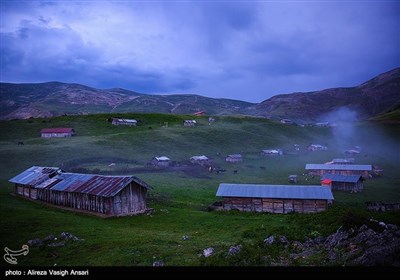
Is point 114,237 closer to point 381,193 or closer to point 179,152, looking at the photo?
point 381,193

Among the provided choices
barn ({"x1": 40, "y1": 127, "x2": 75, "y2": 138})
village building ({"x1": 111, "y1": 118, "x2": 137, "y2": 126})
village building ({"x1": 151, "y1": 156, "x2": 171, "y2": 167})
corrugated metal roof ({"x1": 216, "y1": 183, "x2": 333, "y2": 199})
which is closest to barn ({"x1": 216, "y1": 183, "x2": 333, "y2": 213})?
corrugated metal roof ({"x1": 216, "y1": 183, "x2": 333, "y2": 199})

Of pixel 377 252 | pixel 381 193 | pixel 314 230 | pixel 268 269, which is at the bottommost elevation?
pixel 381 193

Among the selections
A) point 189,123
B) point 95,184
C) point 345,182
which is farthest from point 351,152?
point 95,184

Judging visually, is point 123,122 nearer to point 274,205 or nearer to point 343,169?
point 343,169

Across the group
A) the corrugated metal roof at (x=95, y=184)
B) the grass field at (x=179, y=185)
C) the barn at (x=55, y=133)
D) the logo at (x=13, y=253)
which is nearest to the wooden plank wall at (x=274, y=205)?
the grass field at (x=179, y=185)

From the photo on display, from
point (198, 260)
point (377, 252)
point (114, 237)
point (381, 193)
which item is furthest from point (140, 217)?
point (381, 193)

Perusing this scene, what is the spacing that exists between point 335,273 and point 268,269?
2.06 meters

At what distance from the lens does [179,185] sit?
61.4 m

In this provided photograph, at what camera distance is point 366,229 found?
2166cm

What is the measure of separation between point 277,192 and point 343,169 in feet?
150

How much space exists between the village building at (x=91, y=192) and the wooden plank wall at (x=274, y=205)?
43.9ft

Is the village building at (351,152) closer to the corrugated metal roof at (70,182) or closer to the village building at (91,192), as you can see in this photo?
the village building at (91,192)

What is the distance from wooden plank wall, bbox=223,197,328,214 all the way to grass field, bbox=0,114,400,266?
6.97 feet

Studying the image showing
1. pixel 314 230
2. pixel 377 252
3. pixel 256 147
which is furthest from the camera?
pixel 256 147
